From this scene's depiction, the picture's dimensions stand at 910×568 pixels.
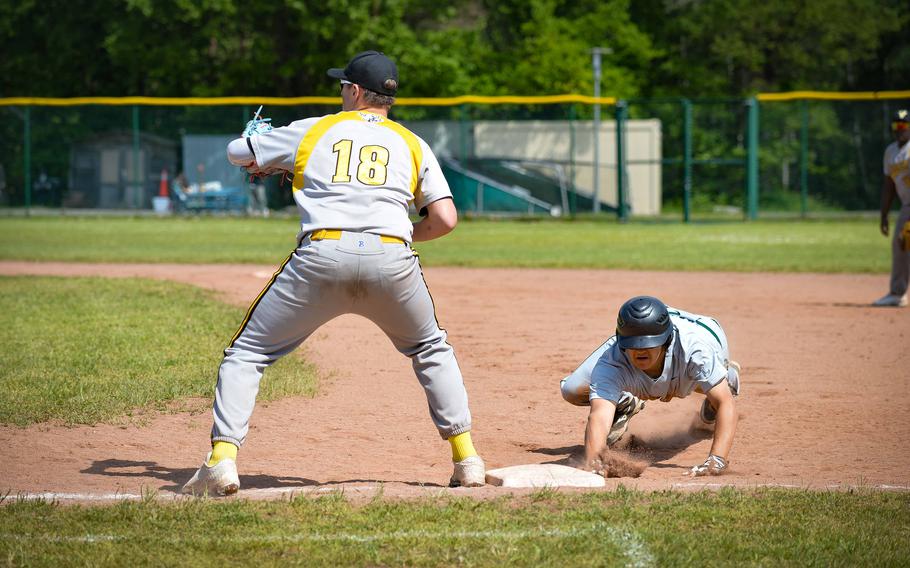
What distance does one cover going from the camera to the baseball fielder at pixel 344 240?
448cm

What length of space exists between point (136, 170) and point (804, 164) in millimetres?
16780

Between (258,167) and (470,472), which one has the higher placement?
(258,167)

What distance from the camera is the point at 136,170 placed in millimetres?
28547

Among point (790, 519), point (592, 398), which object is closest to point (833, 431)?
point (592, 398)

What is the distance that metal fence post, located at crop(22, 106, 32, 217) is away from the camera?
28.2 metres

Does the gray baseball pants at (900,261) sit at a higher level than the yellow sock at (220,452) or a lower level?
higher

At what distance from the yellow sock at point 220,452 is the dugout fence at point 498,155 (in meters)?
23.1

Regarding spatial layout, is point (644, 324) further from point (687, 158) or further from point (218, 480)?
point (687, 158)

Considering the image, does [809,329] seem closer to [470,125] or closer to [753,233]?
[753,233]

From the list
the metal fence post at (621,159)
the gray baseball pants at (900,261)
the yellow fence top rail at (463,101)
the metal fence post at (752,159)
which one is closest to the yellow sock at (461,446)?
the gray baseball pants at (900,261)

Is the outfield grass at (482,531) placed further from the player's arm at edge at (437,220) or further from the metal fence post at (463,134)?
the metal fence post at (463,134)

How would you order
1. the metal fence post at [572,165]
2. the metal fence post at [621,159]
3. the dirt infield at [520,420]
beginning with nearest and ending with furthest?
the dirt infield at [520,420] → the metal fence post at [621,159] → the metal fence post at [572,165]

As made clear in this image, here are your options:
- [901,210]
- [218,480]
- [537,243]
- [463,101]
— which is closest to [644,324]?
[218,480]

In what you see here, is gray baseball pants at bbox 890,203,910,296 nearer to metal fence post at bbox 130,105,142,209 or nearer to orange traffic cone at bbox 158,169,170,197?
orange traffic cone at bbox 158,169,170,197
